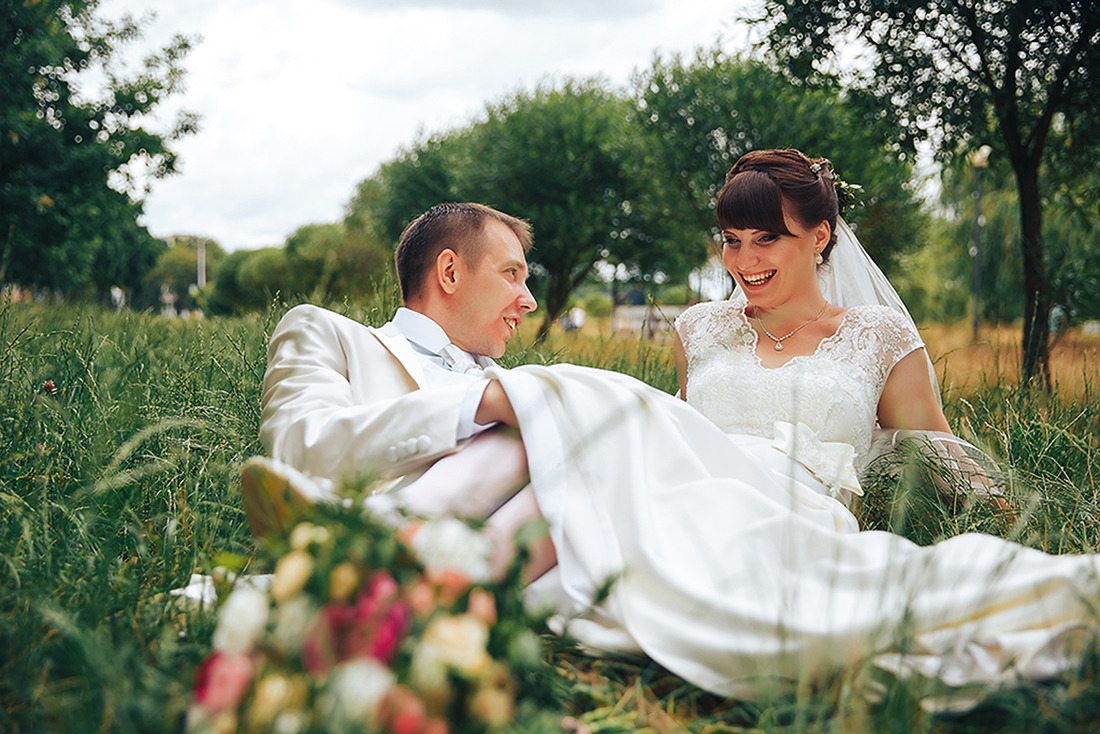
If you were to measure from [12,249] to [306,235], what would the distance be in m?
27.9

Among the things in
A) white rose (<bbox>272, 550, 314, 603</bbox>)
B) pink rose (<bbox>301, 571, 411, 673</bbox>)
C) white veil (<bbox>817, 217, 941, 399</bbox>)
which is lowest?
pink rose (<bbox>301, 571, 411, 673</bbox>)

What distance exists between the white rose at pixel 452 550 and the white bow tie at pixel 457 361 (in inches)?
61.9

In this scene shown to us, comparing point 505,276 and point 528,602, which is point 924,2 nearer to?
point 505,276

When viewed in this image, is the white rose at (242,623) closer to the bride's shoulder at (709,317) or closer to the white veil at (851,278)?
the bride's shoulder at (709,317)

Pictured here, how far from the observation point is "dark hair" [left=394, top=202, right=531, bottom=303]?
291 cm

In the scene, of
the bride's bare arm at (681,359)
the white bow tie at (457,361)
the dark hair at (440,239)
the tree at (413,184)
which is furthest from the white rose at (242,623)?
the tree at (413,184)

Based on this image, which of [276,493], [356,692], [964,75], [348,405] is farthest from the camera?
[964,75]

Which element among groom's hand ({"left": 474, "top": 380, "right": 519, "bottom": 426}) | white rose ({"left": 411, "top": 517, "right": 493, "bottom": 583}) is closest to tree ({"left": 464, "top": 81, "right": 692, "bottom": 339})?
groom's hand ({"left": 474, "top": 380, "right": 519, "bottom": 426})

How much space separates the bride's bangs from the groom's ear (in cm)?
109

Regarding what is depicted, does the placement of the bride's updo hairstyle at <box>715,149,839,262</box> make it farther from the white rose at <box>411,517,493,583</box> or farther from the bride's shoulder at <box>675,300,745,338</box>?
the white rose at <box>411,517,493,583</box>

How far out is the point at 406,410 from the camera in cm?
206

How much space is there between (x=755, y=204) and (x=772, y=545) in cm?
162

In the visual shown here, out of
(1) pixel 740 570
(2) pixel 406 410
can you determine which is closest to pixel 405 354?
(2) pixel 406 410

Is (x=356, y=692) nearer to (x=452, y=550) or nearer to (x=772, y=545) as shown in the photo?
(x=452, y=550)
